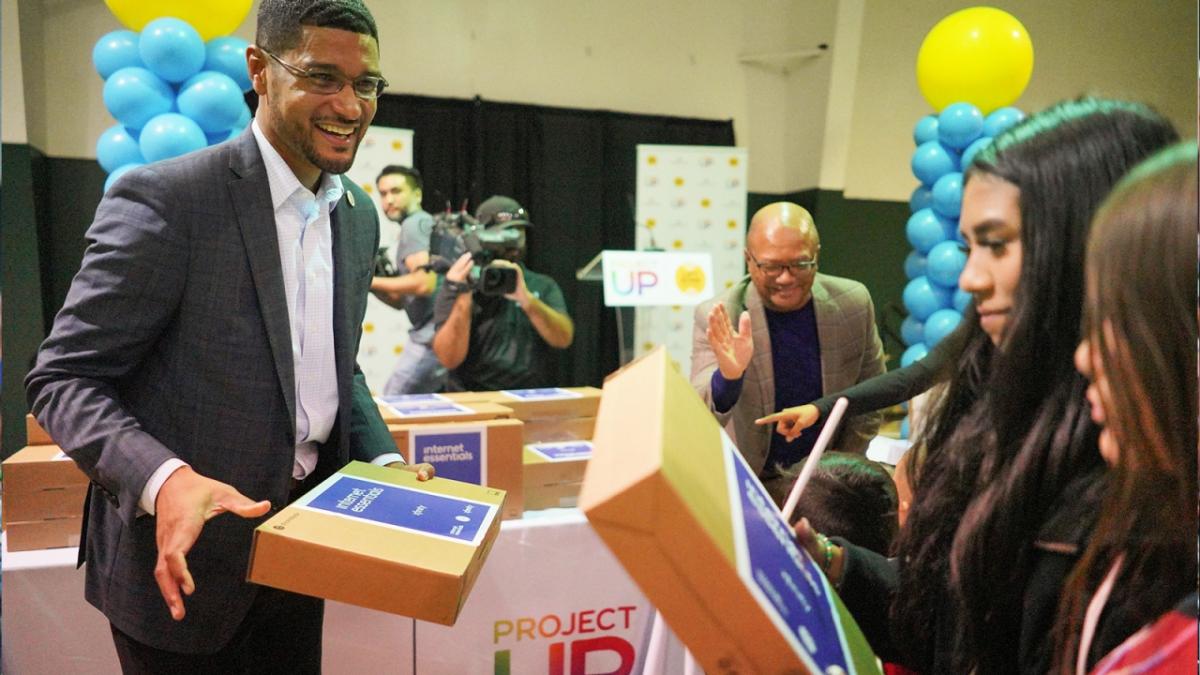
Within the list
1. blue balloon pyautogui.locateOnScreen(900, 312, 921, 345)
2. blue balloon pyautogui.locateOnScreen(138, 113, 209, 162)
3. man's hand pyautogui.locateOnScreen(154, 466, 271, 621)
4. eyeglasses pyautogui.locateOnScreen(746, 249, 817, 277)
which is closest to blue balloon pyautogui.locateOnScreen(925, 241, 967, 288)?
blue balloon pyautogui.locateOnScreen(900, 312, 921, 345)

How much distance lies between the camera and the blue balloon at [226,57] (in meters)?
2.86

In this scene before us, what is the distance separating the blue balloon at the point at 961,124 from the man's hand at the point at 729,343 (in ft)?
8.24

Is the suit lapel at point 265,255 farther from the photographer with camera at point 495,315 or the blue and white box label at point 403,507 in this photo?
the photographer with camera at point 495,315

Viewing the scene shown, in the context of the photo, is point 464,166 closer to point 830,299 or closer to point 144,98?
point 144,98

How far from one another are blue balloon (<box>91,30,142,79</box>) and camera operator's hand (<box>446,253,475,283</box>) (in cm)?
132

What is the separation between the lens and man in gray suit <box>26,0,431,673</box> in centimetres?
107

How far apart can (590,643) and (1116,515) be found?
5.65ft

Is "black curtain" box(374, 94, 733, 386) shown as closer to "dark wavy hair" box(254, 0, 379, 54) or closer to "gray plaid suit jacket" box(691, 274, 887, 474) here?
"gray plaid suit jacket" box(691, 274, 887, 474)

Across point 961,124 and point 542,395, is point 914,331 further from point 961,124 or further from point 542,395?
point 542,395

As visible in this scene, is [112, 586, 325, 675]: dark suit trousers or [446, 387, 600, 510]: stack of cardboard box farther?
[446, 387, 600, 510]: stack of cardboard box

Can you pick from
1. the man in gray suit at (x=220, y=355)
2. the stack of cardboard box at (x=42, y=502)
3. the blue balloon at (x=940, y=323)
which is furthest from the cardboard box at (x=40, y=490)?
the blue balloon at (x=940, y=323)

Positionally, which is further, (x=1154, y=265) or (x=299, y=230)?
(x=299, y=230)

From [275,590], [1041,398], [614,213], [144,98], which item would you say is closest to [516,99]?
[614,213]

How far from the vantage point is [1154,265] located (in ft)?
1.94
